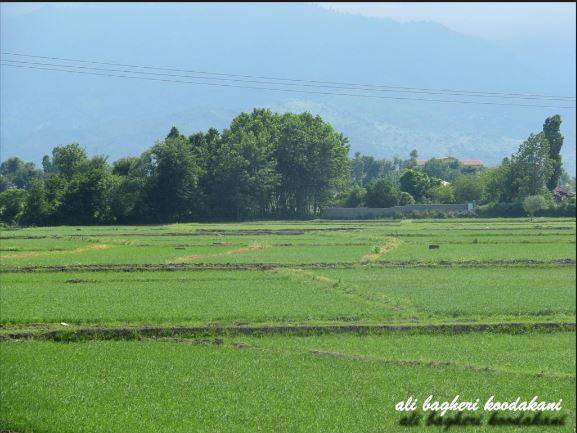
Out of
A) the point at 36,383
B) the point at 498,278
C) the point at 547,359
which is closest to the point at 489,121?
the point at 498,278

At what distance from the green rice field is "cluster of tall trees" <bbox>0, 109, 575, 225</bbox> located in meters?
29.8

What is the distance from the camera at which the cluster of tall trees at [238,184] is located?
2832 inches

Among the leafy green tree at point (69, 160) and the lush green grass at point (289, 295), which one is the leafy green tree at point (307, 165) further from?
the lush green grass at point (289, 295)

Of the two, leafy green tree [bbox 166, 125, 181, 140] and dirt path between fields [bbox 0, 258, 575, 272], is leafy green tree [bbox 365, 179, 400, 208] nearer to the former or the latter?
leafy green tree [bbox 166, 125, 181, 140]

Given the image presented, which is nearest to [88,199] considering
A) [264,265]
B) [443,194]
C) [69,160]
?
[69,160]

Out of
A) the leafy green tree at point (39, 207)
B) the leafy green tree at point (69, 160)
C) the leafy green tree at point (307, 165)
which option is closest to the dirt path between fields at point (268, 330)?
the leafy green tree at point (39, 207)

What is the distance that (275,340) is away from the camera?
18188 millimetres

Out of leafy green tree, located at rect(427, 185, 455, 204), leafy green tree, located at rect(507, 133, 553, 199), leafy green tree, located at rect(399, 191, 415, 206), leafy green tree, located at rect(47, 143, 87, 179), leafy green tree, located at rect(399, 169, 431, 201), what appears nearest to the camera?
leafy green tree, located at rect(507, 133, 553, 199)

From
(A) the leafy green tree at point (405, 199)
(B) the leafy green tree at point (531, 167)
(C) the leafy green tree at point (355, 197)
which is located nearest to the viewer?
(B) the leafy green tree at point (531, 167)

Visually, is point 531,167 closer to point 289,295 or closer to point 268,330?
point 289,295

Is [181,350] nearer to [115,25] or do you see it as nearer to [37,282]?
[37,282]

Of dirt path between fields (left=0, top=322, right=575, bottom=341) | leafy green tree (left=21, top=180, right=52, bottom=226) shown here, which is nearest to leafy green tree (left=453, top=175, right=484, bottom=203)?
leafy green tree (left=21, top=180, right=52, bottom=226)

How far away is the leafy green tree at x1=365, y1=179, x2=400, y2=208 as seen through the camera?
86.3m

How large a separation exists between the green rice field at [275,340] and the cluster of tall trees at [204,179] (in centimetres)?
3688
